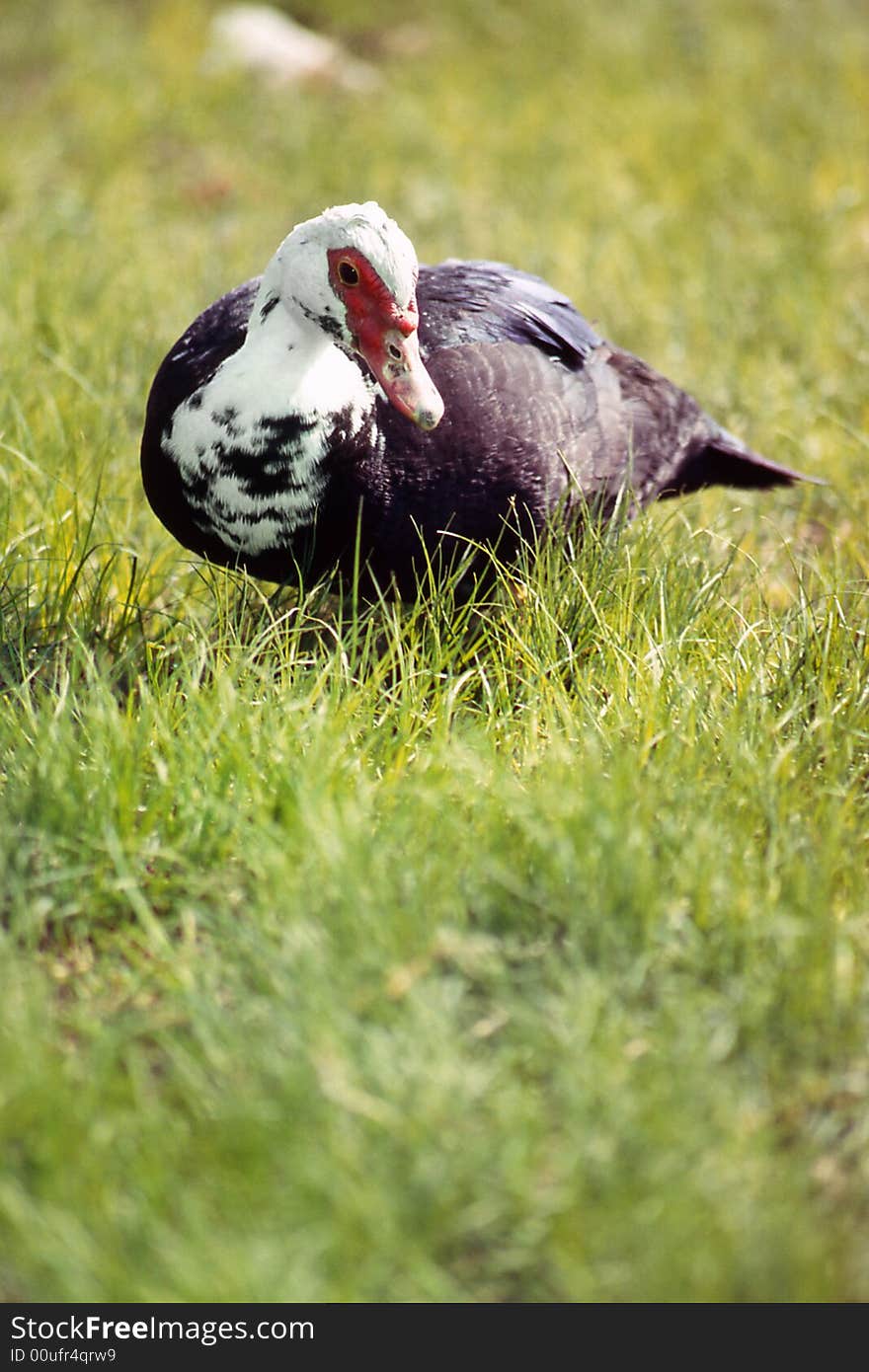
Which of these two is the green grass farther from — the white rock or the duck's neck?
the white rock

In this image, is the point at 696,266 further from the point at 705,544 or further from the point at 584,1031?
the point at 584,1031

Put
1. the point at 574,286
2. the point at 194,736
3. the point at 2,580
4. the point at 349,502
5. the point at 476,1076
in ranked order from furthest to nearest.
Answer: the point at 574,286 → the point at 2,580 → the point at 349,502 → the point at 194,736 → the point at 476,1076

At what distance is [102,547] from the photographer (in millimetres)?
2883

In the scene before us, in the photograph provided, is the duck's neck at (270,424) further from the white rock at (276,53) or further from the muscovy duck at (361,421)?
the white rock at (276,53)

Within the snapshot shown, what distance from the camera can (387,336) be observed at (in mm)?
2312

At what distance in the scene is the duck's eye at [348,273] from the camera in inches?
90.0

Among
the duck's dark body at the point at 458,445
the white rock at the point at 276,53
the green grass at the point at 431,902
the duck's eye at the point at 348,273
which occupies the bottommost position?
the green grass at the point at 431,902

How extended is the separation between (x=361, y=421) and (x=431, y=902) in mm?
931

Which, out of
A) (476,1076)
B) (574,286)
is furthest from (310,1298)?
(574,286)

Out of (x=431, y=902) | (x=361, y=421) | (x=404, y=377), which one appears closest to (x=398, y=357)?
(x=404, y=377)

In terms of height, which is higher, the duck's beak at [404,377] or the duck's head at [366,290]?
the duck's head at [366,290]

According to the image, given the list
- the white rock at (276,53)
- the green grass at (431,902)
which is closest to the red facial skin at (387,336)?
the green grass at (431,902)

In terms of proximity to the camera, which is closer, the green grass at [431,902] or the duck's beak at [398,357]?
the green grass at [431,902]

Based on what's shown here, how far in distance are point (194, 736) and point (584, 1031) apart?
0.79 metres
